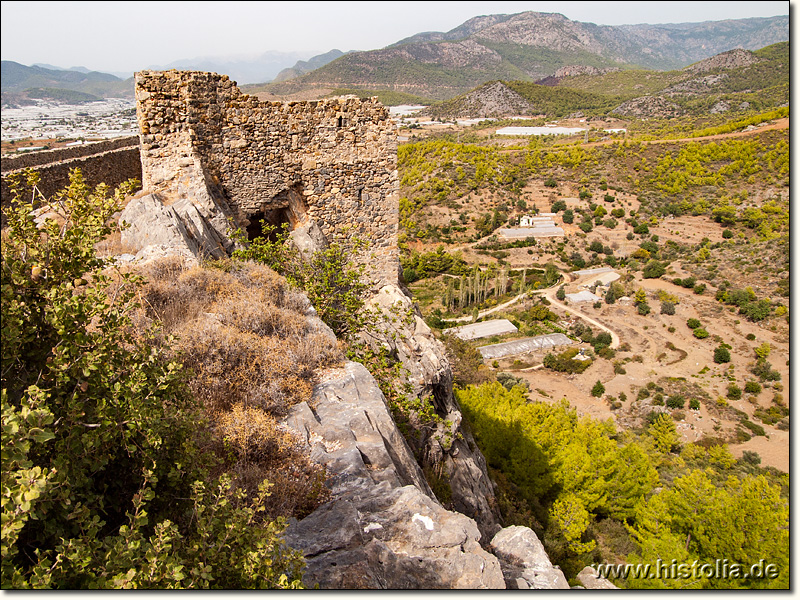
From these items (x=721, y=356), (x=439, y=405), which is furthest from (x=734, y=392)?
(x=439, y=405)

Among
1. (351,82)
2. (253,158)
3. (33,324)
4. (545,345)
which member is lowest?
(545,345)

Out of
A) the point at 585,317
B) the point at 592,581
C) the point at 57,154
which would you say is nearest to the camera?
the point at 592,581

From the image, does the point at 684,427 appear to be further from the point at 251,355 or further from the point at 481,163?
the point at 481,163

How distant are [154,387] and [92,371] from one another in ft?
0.99

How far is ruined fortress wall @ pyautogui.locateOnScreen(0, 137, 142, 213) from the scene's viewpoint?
1445 cm

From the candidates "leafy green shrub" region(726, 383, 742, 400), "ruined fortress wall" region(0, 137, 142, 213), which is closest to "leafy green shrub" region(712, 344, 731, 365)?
"leafy green shrub" region(726, 383, 742, 400)

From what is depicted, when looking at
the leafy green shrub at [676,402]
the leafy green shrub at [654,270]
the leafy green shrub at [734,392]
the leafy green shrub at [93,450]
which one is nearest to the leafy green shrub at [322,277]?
the leafy green shrub at [93,450]

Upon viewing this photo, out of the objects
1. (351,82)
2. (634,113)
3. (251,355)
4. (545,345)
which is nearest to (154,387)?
(251,355)

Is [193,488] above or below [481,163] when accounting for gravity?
below

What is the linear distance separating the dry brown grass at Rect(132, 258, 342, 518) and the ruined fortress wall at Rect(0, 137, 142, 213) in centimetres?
1173

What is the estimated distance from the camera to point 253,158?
817 centimetres

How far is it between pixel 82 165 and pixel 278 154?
1051 centimetres

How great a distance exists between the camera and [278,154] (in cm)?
824

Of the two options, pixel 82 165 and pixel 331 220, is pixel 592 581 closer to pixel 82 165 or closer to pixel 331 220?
pixel 331 220
